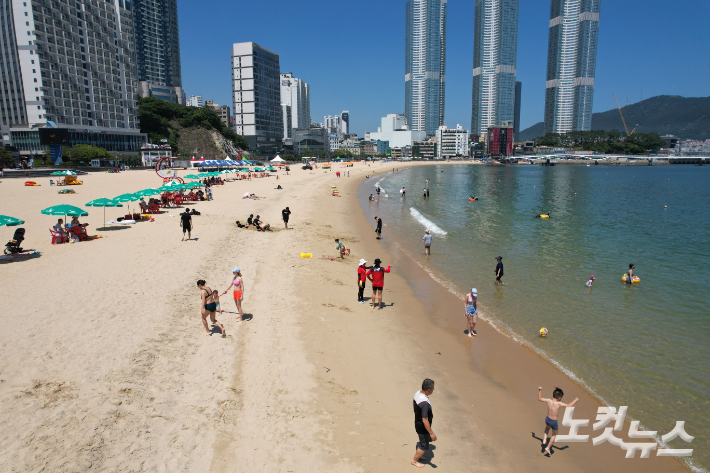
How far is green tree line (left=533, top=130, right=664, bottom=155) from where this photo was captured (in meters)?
177

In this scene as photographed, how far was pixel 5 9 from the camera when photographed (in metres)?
72.9

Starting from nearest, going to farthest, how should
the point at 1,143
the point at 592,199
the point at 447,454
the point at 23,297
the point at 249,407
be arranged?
1. the point at 447,454
2. the point at 249,407
3. the point at 23,297
4. the point at 592,199
5. the point at 1,143

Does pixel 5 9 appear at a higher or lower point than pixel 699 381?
higher

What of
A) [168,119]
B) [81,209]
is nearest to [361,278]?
[81,209]

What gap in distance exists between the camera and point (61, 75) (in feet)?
250

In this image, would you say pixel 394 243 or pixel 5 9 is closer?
pixel 394 243

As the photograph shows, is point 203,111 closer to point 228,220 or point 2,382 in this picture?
point 228,220

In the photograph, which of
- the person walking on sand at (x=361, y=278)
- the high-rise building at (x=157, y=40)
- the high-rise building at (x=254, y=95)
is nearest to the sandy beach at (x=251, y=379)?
the person walking on sand at (x=361, y=278)

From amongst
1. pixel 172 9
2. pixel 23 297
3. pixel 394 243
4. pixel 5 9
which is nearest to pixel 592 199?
pixel 394 243

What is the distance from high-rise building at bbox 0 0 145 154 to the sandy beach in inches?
3079

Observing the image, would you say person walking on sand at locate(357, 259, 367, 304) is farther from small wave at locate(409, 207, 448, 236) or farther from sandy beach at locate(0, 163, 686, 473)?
small wave at locate(409, 207, 448, 236)

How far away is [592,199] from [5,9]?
108079mm

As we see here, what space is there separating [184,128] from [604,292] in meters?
115

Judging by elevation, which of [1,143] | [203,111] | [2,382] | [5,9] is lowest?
[2,382]
